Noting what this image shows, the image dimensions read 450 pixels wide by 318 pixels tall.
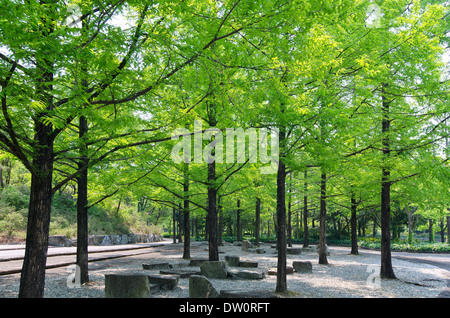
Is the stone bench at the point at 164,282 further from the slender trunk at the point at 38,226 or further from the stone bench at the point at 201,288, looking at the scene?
the slender trunk at the point at 38,226

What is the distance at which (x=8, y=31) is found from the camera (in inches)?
138

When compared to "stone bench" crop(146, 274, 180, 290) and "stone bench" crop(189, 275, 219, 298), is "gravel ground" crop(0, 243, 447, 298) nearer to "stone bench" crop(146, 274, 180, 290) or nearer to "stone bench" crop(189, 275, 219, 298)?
"stone bench" crop(146, 274, 180, 290)

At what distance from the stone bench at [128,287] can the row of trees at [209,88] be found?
2220 mm

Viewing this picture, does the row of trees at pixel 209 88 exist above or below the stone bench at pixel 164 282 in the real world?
above

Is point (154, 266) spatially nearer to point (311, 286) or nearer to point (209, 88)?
point (311, 286)

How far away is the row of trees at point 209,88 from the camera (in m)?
4.61

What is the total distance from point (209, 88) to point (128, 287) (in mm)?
5084

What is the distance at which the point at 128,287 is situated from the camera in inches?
301

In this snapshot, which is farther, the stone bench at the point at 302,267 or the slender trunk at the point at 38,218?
the stone bench at the point at 302,267

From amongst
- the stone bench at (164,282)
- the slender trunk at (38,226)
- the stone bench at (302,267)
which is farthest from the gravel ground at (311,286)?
the slender trunk at (38,226)

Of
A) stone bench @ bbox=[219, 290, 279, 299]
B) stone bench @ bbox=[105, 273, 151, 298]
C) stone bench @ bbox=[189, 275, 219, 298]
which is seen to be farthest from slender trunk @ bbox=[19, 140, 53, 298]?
stone bench @ bbox=[219, 290, 279, 299]

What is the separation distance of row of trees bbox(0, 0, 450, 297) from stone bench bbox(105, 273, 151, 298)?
7.28ft

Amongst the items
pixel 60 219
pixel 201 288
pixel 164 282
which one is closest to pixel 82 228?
pixel 164 282
